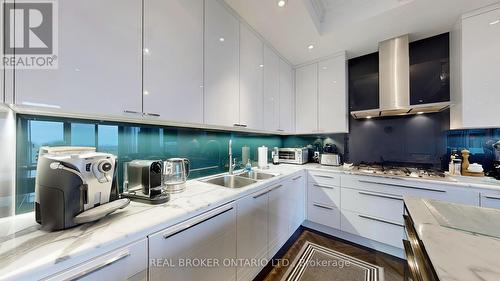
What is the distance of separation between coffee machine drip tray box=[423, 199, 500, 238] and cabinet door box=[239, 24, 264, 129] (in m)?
1.48

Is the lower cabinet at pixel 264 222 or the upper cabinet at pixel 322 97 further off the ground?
the upper cabinet at pixel 322 97

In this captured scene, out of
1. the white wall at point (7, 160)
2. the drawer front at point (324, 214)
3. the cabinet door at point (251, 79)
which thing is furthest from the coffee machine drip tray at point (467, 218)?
the white wall at point (7, 160)

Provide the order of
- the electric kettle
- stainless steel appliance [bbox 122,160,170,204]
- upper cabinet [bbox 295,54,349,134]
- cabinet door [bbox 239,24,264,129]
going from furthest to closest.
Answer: upper cabinet [bbox 295,54,349,134] → cabinet door [bbox 239,24,264,129] → the electric kettle → stainless steel appliance [bbox 122,160,170,204]

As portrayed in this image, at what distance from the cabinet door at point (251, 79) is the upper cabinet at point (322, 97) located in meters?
0.94

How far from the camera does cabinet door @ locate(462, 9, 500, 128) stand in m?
1.48

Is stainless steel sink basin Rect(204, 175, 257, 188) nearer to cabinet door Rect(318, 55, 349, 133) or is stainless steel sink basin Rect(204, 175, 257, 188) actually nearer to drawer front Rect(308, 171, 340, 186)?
drawer front Rect(308, 171, 340, 186)

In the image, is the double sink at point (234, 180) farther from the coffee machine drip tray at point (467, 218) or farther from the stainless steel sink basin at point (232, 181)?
the coffee machine drip tray at point (467, 218)

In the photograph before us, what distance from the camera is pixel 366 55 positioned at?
238 cm

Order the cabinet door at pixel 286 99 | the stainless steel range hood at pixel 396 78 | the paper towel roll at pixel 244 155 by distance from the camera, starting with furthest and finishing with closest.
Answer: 1. the cabinet door at pixel 286 99
2. the paper towel roll at pixel 244 155
3. the stainless steel range hood at pixel 396 78

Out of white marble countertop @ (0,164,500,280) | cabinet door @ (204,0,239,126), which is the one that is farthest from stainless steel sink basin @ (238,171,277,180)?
white marble countertop @ (0,164,500,280)

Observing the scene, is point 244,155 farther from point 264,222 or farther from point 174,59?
point 174,59

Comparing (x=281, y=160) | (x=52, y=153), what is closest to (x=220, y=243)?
(x=52, y=153)

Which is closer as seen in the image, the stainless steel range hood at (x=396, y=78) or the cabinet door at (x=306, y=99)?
the stainless steel range hood at (x=396, y=78)

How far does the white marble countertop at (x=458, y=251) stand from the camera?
0.44 m
